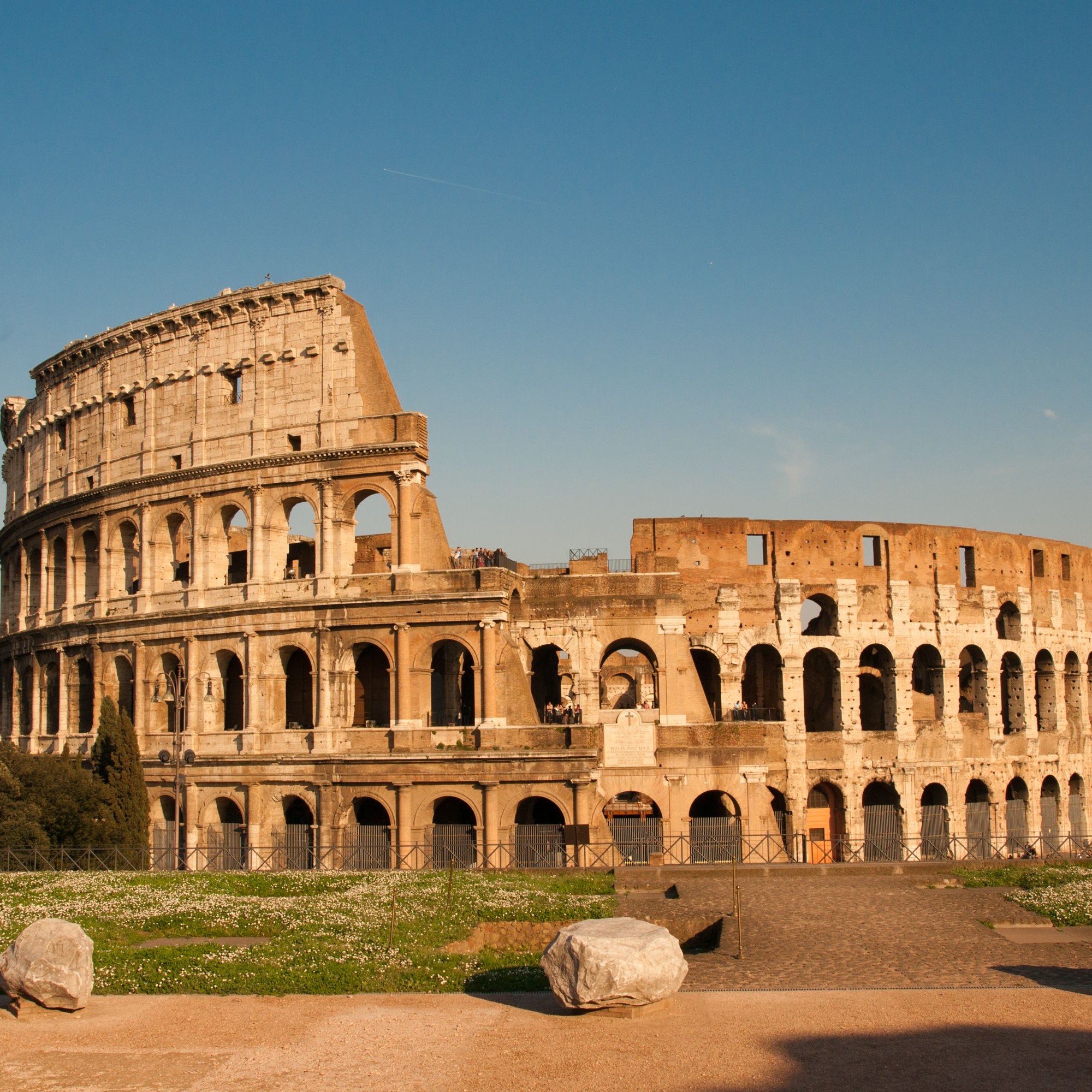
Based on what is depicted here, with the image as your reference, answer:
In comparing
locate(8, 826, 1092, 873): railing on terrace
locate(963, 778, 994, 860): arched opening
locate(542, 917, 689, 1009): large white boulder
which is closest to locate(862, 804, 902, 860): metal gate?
locate(8, 826, 1092, 873): railing on terrace

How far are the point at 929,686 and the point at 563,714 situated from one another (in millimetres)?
13123

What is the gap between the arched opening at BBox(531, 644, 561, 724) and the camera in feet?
121

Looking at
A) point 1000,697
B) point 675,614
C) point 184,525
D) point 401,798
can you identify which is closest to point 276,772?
point 401,798

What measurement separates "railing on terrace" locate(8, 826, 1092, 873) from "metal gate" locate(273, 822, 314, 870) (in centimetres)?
2

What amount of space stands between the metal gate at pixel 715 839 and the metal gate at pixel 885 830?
5369 millimetres

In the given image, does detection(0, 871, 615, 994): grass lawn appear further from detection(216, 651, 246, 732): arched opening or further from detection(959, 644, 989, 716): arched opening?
detection(959, 644, 989, 716): arched opening

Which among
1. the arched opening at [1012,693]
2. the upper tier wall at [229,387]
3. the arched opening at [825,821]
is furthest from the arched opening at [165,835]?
the arched opening at [1012,693]

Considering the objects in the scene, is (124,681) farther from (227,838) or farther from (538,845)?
(538,845)

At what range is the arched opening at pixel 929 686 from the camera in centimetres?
3681

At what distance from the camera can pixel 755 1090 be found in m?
10.6

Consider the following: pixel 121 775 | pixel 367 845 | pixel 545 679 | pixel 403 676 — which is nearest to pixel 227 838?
pixel 121 775

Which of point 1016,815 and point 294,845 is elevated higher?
point 294,845

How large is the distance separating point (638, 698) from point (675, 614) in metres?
10.8

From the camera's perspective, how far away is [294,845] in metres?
31.8
